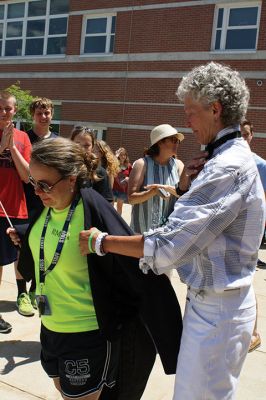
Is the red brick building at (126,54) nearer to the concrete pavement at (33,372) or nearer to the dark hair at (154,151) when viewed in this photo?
the dark hair at (154,151)

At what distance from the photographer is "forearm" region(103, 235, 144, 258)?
70.3 inches

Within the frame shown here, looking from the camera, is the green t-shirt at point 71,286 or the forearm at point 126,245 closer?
the forearm at point 126,245

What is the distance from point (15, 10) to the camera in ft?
70.5

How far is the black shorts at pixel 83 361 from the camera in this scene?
6.87 ft

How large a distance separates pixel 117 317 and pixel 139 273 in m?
0.25

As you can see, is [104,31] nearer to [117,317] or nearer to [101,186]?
[101,186]

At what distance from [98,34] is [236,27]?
A: 20.4ft

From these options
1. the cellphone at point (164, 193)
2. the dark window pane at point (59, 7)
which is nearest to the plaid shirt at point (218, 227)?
the cellphone at point (164, 193)

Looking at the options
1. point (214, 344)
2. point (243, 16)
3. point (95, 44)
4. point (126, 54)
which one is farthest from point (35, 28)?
point (214, 344)

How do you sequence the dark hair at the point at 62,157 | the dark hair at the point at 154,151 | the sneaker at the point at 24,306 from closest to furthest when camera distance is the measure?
the dark hair at the point at 62,157, the dark hair at the point at 154,151, the sneaker at the point at 24,306

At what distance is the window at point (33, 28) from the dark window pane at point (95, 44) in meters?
1.24

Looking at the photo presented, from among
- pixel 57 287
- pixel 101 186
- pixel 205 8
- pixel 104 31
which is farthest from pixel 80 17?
pixel 57 287

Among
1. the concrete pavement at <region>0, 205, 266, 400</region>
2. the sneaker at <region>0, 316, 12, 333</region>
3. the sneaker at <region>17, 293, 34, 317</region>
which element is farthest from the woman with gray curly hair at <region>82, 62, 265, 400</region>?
the sneaker at <region>17, 293, 34, 317</region>

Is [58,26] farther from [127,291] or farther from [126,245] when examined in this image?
[126,245]
